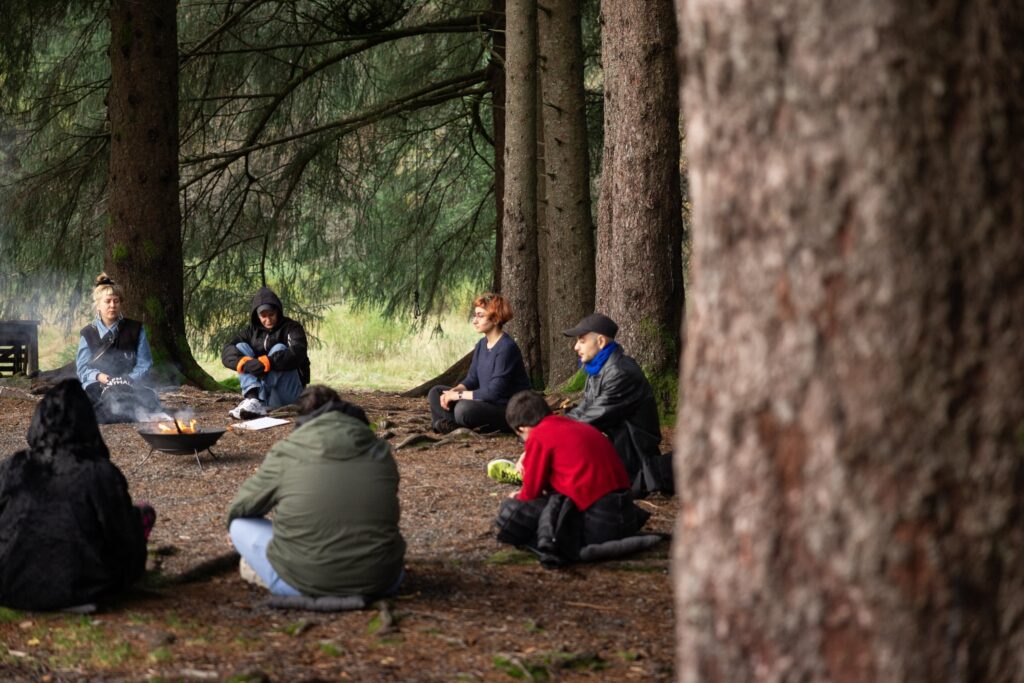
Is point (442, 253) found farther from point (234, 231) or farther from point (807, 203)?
point (807, 203)

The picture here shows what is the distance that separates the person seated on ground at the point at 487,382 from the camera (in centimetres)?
878

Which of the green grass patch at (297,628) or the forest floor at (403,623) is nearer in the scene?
the forest floor at (403,623)

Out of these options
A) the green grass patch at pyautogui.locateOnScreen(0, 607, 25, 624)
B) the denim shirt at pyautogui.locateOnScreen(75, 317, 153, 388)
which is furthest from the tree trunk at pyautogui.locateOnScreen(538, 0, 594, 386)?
the green grass patch at pyautogui.locateOnScreen(0, 607, 25, 624)

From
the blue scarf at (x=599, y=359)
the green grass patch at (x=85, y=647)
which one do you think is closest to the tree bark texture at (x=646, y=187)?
the blue scarf at (x=599, y=359)

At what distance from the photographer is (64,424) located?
4.92 meters

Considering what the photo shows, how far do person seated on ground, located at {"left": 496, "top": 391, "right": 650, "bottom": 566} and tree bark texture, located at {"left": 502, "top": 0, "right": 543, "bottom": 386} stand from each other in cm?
584

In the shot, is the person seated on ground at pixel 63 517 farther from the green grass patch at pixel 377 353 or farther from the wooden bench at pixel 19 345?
the green grass patch at pixel 377 353

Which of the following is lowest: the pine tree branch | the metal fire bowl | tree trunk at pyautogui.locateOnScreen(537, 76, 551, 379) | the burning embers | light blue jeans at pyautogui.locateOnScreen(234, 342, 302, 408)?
the metal fire bowl

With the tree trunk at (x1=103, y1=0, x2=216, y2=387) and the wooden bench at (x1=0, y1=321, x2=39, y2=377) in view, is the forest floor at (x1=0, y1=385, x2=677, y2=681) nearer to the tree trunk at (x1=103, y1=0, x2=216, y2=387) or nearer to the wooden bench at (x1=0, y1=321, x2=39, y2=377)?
the tree trunk at (x1=103, y1=0, x2=216, y2=387)

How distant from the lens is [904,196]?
2236mm

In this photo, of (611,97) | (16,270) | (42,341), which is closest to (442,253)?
(16,270)

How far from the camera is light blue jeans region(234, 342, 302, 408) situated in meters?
10.4

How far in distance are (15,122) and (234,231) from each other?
9.69 feet

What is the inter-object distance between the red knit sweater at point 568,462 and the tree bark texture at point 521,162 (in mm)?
5937
